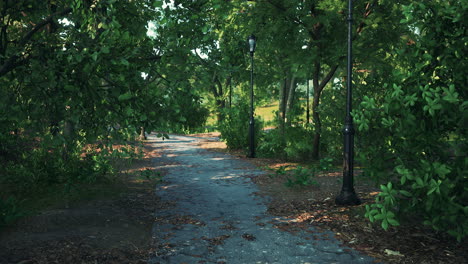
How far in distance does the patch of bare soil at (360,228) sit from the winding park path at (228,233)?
253mm

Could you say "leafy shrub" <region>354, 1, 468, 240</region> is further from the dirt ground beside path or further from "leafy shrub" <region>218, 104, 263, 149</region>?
"leafy shrub" <region>218, 104, 263, 149</region>

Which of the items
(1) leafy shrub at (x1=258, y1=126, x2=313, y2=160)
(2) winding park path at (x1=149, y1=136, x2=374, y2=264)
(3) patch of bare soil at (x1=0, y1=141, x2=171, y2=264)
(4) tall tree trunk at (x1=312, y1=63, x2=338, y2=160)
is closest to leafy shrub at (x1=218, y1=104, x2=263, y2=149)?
(1) leafy shrub at (x1=258, y1=126, x2=313, y2=160)

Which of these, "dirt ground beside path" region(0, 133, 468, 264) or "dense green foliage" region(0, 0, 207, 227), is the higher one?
"dense green foliage" region(0, 0, 207, 227)

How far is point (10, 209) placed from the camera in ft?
18.8

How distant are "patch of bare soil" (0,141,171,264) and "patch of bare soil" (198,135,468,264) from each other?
7.65ft

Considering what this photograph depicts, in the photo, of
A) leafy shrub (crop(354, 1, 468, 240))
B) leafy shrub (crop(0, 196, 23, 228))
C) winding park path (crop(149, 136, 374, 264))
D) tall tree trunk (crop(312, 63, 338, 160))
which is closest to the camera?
leafy shrub (crop(354, 1, 468, 240))

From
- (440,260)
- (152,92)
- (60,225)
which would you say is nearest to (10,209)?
(60,225)

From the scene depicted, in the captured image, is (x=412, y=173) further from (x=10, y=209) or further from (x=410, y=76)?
(x=10, y=209)

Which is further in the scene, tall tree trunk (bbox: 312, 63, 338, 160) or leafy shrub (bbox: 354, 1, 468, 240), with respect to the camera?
tall tree trunk (bbox: 312, 63, 338, 160)

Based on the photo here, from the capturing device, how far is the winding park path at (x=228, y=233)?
195 inches

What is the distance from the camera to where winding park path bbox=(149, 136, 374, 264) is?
4.95 metres

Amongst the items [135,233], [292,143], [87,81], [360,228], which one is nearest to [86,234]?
[135,233]

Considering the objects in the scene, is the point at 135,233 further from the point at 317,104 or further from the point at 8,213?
the point at 317,104

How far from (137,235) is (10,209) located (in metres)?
1.88
